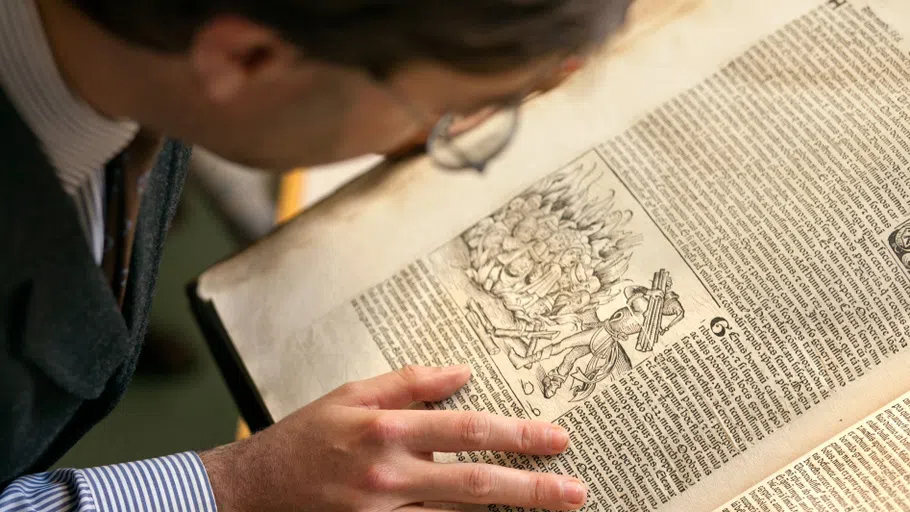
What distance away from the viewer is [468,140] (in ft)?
1.79

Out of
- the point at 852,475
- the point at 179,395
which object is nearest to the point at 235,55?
the point at 852,475

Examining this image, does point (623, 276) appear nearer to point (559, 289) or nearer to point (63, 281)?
point (559, 289)

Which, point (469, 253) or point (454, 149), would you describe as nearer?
point (454, 149)

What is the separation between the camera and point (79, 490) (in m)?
0.61

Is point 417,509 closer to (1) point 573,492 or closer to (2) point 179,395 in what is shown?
(1) point 573,492

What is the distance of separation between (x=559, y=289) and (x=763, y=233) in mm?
173

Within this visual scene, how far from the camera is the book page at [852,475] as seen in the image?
570mm

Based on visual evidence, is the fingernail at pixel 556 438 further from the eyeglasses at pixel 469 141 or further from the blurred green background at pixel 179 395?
the blurred green background at pixel 179 395

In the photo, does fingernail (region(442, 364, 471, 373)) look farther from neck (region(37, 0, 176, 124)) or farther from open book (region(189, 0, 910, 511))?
neck (region(37, 0, 176, 124))

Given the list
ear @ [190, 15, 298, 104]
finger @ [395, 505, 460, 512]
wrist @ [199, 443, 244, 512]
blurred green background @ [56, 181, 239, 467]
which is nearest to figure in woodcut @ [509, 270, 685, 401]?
finger @ [395, 505, 460, 512]

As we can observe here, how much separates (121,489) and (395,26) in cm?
46

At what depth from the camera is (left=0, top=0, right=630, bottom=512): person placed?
0.38m

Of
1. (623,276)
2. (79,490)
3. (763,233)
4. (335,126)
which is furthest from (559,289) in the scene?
(79,490)

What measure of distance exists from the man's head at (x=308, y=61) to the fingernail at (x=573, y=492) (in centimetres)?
29
